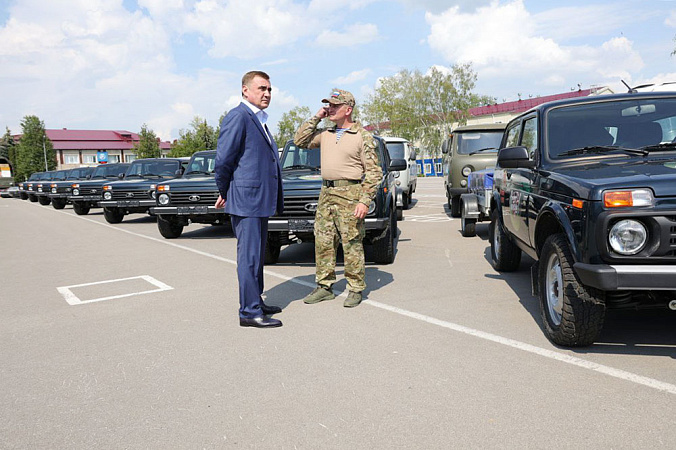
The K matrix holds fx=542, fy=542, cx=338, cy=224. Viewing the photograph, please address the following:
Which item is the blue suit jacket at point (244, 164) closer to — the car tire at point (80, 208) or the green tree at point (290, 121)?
the car tire at point (80, 208)

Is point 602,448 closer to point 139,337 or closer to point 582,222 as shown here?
point 582,222

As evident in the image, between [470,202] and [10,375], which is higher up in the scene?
[470,202]

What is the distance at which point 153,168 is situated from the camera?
16250 mm

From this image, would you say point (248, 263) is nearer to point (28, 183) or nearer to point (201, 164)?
point (201, 164)

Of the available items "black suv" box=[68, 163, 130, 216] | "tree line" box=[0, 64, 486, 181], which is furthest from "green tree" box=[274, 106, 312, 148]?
"black suv" box=[68, 163, 130, 216]

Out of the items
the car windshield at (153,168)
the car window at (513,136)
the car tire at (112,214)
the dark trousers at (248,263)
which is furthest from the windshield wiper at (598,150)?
the car tire at (112,214)

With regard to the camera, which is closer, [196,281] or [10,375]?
[10,375]

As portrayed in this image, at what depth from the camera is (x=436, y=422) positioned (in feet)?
9.20

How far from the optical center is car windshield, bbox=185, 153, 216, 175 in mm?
12562

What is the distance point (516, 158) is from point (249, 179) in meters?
2.29

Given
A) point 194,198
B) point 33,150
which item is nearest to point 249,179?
point 194,198

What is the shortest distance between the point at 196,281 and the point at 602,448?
5.15 meters

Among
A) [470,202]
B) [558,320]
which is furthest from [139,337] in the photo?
[470,202]

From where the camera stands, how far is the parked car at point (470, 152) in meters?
12.6
